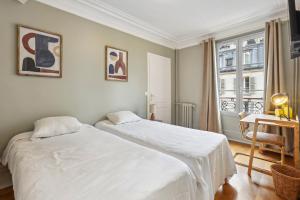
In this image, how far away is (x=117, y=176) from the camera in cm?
103

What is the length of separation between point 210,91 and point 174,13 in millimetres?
1887

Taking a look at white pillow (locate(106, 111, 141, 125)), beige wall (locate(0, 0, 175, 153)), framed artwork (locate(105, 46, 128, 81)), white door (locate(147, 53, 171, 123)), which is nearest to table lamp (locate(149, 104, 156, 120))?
white door (locate(147, 53, 171, 123))

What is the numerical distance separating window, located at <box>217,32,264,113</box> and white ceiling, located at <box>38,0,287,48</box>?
1.34 ft

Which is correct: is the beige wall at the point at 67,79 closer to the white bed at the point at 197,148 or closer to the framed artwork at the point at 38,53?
the framed artwork at the point at 38,53

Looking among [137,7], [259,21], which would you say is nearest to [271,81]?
[259,21]

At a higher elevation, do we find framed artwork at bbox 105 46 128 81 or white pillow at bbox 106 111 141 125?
framed artwork at bbox 105 46 128 81

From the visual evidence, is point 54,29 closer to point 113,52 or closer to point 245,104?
point 113,52

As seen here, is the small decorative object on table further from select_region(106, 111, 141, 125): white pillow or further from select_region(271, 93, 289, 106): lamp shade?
select_region(106, 111, 141, 125): white pillow

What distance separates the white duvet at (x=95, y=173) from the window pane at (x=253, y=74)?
2.94m

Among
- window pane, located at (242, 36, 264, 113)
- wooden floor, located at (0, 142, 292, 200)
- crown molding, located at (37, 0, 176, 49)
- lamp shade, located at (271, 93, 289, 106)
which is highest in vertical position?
crown molding, located at (37, 0, 176, 49)

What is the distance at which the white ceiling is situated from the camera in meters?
2.47

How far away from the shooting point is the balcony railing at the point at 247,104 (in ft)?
10.9

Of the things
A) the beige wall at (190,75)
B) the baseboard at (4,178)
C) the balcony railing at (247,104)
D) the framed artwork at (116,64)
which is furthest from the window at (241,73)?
the baseboard at (4,178)

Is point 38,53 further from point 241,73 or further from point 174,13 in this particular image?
point 241,73
